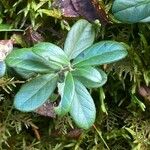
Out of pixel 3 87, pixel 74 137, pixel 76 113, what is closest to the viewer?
pixel 76 113

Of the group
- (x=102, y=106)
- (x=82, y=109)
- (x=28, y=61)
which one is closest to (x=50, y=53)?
(x=28, y=61)

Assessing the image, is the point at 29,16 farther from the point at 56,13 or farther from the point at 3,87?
the point at 3,87

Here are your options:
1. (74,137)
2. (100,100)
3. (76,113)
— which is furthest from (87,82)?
(74,137)

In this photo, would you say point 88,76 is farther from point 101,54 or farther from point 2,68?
point 2,68

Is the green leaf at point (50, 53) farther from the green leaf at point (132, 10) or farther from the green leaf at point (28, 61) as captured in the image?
the green leaf at point (132, 10)

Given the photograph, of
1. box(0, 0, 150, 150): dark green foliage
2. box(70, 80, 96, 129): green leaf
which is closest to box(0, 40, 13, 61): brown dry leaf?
box(0, 0, 150, 150): dark green foliage

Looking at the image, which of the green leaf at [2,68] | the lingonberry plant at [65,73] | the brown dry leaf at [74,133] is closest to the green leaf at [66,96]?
the lingonberry plant at [65,73]
